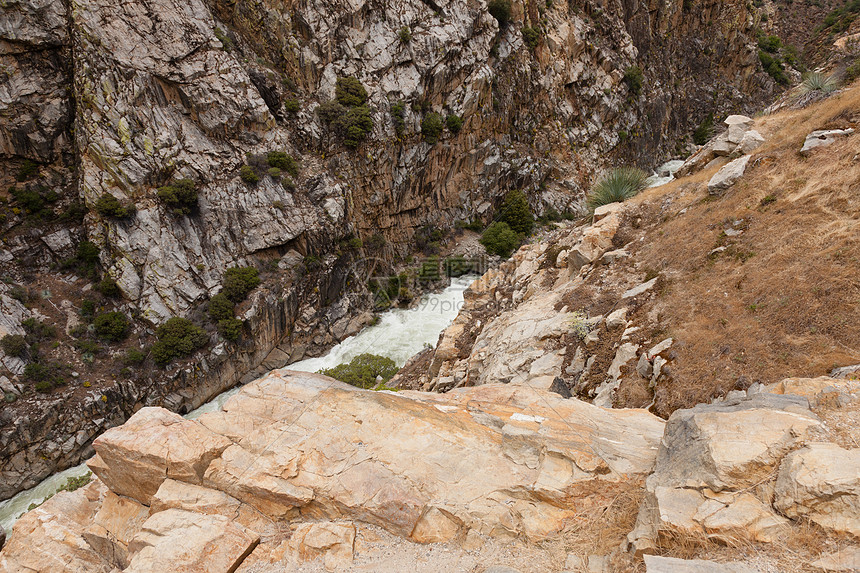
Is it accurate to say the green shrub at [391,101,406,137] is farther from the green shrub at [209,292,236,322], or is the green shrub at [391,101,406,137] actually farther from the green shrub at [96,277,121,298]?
the green shrub at [96,277,121,298]

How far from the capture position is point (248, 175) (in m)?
26.8

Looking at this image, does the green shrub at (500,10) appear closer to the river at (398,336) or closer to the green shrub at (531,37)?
the green shrub at (531,37)

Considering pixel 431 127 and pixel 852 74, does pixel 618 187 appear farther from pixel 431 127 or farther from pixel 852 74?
pixel 431 127

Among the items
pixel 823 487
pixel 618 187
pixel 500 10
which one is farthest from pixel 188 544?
pixel 500 10

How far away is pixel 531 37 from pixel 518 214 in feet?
50.8

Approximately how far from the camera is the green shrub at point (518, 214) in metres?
36.0

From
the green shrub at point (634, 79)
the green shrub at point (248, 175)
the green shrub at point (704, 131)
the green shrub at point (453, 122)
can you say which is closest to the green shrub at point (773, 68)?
the green shrub at point (704, 131)

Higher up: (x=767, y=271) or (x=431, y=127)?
(x=431, y=127)

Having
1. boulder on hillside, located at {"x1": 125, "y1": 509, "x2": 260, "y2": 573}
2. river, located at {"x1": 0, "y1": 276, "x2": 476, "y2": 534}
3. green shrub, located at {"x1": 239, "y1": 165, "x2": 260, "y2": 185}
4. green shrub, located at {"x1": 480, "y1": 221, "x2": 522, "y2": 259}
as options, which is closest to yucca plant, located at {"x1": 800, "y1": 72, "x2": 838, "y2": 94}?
green shrub, located at {"x1": 480, "y1": 221, "x2": 522, "y2": 259}

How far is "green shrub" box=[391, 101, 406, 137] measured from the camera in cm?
3078

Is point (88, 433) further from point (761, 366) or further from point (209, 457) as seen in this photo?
point (761, 366)

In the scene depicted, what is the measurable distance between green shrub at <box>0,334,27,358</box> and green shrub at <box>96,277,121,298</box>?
433cm

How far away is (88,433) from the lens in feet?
69.1

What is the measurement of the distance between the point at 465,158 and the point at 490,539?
32700 mm
